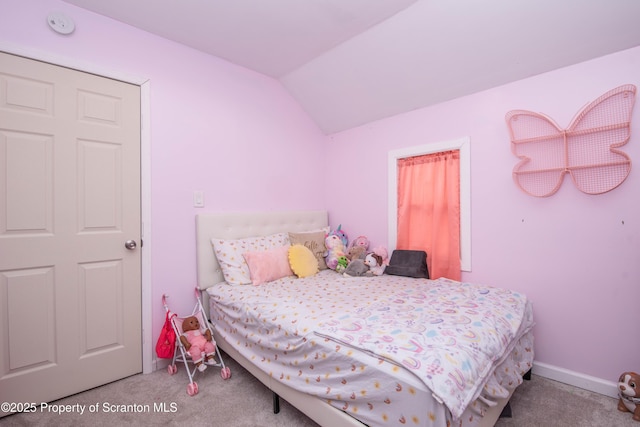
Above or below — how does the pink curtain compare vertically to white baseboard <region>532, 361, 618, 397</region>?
above

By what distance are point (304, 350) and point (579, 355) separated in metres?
1.89

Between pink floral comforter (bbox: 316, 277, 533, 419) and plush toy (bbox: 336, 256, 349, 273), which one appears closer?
pink floral comforter (bbox: 316, 277, 533, 419)

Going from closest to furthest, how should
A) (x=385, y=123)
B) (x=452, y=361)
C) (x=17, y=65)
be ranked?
1. (x=452, y=361)
2. (x=17, y=65)
3. (x=385, y=123)

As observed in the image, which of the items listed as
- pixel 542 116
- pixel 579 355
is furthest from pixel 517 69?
pixel 579 355

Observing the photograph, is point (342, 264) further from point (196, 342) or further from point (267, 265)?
point (196, 342)

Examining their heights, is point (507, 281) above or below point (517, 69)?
below

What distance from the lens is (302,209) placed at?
133 inches

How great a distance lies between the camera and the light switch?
2.53m

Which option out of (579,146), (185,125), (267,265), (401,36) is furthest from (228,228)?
(579,146)

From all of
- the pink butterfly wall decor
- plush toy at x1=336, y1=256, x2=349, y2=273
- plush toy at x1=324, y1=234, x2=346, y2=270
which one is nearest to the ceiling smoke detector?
plush toy at x1=324, y1=234, x2=346, y2=270

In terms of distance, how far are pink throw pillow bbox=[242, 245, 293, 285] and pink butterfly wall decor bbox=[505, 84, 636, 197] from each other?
1.92 metres

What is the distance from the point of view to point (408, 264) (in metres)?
2.68

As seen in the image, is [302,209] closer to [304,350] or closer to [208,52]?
[208,52]

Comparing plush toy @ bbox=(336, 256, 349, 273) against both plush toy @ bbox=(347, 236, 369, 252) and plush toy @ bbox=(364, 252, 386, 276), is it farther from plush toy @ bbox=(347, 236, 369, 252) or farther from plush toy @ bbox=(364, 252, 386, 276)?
plush toy @ bbox=(347, 236, 369, 252)
